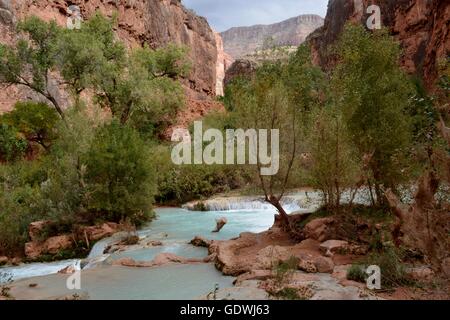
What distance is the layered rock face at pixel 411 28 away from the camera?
28.5 meters

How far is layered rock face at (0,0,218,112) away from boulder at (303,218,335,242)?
23.8m

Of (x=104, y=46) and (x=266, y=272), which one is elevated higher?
(x=104, y=46)

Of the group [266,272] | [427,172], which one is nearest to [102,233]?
[266,272]

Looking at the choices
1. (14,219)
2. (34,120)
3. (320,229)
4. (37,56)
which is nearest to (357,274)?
(320,229)

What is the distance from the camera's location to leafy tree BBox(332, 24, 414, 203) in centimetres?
1272

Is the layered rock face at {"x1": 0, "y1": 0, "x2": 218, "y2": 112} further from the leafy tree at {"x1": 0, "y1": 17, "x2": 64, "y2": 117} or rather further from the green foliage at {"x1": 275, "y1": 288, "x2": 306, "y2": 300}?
the green foliage at {"x1": 275, "y1": 288, "x2": 306, "y2": 300}

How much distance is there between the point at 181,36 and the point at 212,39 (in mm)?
11863

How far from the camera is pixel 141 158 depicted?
1883 cm

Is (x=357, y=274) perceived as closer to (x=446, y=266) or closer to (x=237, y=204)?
(x=446, y=266)

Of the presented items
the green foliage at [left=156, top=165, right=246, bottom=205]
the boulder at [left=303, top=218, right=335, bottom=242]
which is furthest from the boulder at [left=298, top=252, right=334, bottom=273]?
the green foliage at [left=156, top=165, right=246, bottom=205]

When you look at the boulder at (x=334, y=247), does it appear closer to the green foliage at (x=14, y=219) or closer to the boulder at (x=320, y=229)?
the boulder at (x=320, y=229)

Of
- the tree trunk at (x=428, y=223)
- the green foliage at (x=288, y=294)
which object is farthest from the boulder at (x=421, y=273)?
the green foliage at (x=288, y=294)

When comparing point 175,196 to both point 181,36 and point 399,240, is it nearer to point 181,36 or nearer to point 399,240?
point 399,240

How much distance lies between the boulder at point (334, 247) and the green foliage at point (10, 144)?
24412 mm
